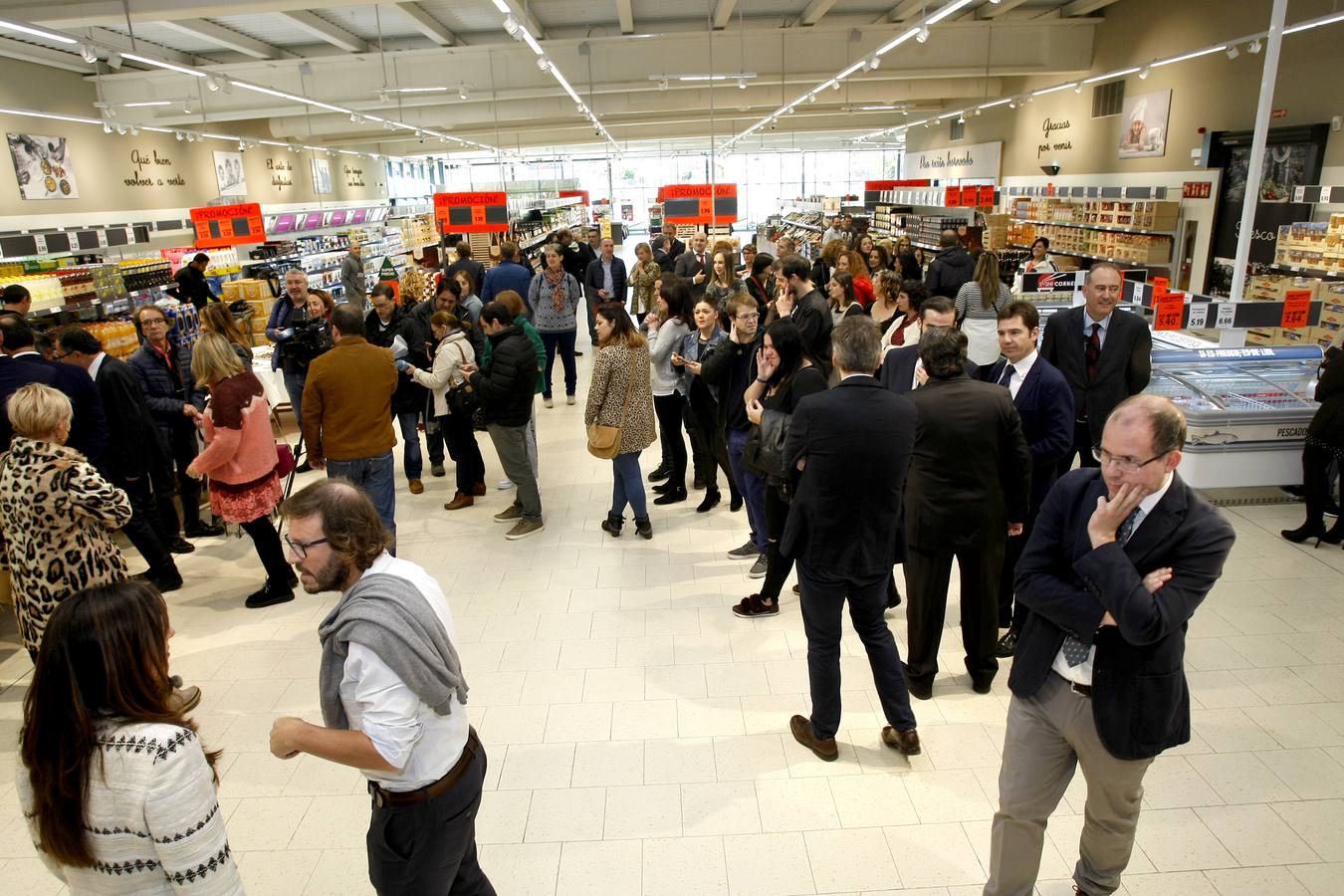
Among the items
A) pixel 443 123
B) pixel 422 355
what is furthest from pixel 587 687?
pixel 443 123

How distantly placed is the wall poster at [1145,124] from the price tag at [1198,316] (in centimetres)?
796

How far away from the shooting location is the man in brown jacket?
4535mm

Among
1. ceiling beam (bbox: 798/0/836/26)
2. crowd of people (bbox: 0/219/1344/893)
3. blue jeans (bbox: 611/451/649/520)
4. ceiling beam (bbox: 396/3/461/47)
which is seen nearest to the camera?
crowd of people (bbox: 0/219/1344/893)

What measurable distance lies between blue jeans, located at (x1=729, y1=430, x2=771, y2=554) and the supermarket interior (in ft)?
0.29

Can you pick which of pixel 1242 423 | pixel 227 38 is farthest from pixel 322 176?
pixel 1242 423

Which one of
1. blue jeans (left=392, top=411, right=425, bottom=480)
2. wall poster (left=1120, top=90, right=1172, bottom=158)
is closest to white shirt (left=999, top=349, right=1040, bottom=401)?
blue jeans (left=392, top=411, right=425, bottom=480)

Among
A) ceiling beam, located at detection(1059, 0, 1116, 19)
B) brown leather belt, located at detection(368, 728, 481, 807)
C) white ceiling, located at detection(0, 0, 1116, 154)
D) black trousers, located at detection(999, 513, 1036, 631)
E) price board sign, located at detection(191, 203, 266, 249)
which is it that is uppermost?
ceiling beam, located at detection(1059, 0, 1116, 19)

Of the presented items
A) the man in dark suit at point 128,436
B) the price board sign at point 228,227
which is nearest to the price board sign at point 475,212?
the price board sign at point 228,227

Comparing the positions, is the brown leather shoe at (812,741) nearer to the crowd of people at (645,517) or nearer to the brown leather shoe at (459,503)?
the crowd of people at (645,517)

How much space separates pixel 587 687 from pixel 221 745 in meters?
1.60

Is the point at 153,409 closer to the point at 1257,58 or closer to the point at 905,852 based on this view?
the point at 905,852

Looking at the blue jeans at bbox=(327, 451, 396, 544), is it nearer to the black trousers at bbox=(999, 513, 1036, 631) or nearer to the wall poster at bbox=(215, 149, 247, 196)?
the black trousers at bbox=(999, 513, 1036, 631)

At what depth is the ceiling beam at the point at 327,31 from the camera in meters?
10.7

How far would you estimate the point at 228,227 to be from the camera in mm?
10711
